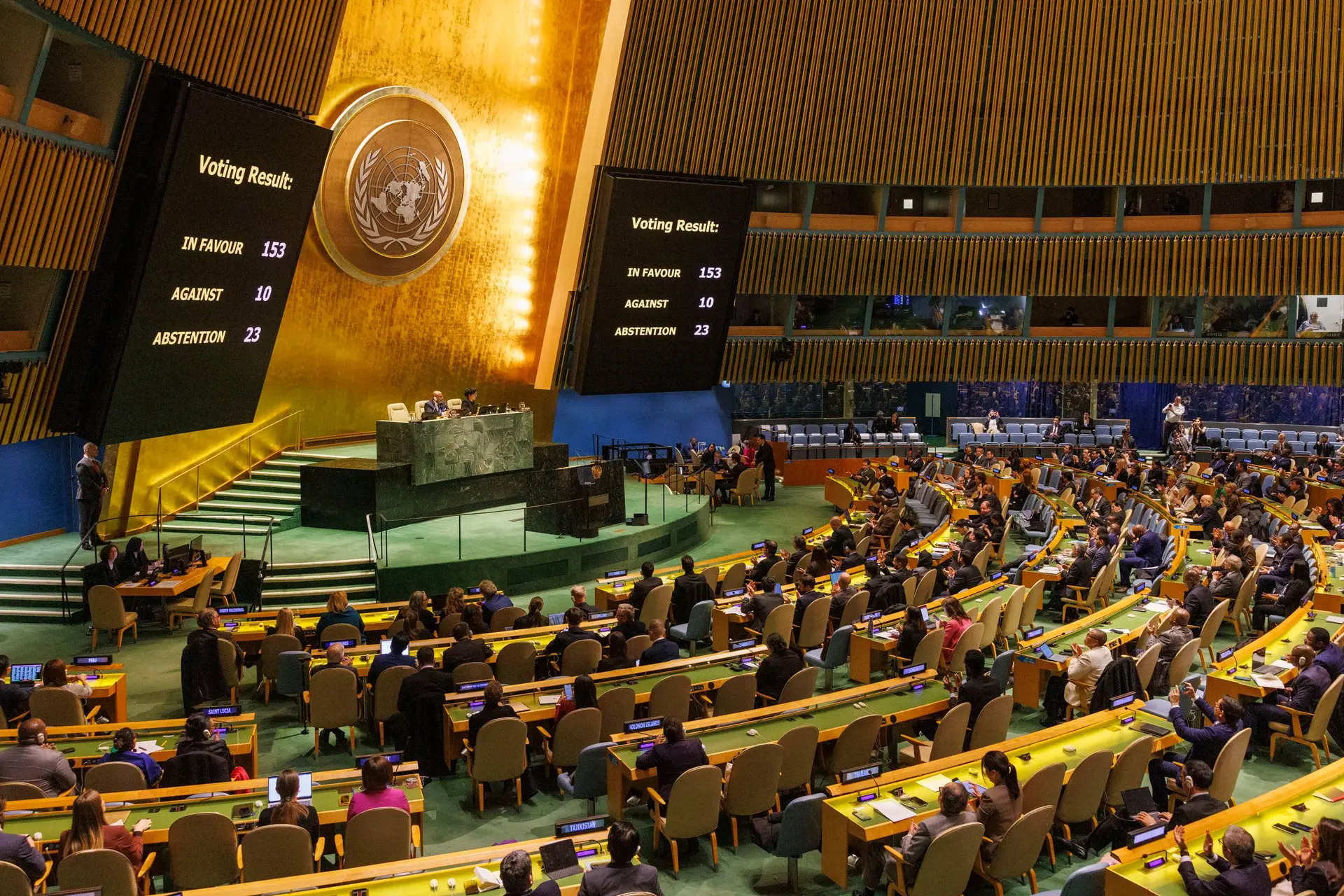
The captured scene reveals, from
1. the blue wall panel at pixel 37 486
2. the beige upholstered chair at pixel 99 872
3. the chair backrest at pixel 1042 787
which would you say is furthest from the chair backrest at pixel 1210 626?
the blue wall panel at pixel 37 486

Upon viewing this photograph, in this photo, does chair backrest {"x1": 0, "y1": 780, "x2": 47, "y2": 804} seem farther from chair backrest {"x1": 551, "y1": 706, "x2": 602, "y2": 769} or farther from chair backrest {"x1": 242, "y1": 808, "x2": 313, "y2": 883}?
chair backrest {"x1": 551, "y1": 706, "x2": 602, "y2": 769}

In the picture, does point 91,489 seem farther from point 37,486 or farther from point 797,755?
point 797,755

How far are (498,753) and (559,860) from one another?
8.09ft

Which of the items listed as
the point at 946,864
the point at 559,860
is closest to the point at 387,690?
the point at 559,860

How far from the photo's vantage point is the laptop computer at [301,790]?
6.78 metres

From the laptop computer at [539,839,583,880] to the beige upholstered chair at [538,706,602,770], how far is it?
2.54 m

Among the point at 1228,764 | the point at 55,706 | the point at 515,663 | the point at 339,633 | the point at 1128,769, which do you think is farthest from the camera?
the point at 339,633

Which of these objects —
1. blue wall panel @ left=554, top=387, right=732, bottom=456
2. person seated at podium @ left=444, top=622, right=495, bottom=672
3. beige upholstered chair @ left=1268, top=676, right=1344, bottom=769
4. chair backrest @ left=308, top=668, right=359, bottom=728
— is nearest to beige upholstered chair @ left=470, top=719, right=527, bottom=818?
person seated at podium @ left=444, top=622, right=495, bottom=672

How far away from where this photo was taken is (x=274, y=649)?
34.9 feet

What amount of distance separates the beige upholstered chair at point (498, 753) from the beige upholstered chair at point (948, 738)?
2.91 meters

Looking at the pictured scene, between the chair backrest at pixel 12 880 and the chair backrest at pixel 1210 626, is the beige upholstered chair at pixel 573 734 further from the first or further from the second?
the chair backrest at pixel 1210 626

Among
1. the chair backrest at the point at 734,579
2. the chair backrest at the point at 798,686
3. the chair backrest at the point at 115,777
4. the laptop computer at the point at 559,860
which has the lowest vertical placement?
the chair backrest at the point at 115,777

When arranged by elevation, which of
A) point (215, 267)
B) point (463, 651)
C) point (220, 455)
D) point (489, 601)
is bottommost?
point (463, 651)

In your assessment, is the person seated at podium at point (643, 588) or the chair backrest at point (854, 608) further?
the person seated at podium at point (643, 588)
